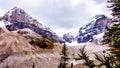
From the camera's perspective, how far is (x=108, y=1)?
1498 centimetres

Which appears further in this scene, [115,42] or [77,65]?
[77,65]

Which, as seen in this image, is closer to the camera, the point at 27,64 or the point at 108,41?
the point at 108,41

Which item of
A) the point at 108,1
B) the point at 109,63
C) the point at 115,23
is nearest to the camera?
the point at 109,63

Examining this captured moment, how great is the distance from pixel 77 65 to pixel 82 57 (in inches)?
6970

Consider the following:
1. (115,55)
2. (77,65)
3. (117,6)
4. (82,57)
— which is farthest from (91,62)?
(77,65)

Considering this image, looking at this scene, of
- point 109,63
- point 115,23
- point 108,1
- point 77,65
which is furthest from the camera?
point 77,65

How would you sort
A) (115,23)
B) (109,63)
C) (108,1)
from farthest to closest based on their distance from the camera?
(108,1) < (115,23) < (109,63)

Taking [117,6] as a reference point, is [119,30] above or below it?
below

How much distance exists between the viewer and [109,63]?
518 inches

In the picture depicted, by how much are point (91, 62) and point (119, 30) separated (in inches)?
72.6

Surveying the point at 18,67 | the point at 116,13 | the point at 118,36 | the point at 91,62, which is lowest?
the point at 18,67

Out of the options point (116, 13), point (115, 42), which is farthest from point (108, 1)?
point (115, 42)

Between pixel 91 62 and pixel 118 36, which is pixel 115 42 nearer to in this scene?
pixel 118 36

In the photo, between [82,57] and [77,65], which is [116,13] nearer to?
[82,57]
